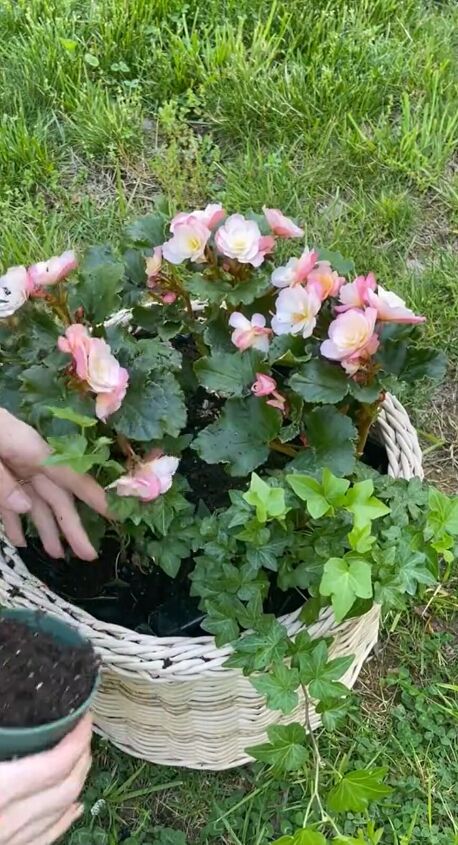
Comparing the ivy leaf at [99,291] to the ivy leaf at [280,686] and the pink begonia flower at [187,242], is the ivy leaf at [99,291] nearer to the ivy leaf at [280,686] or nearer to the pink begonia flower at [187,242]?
the pink begonia flower at [187,242]

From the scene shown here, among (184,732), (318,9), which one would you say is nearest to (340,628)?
(184,732)

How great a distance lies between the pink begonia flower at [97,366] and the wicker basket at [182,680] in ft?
1.01

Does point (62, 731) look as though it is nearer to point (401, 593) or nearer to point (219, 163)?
point (401, 593)

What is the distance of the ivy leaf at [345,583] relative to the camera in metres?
1.06

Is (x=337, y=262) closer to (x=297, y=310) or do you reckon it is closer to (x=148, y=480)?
(x=297, y=310)

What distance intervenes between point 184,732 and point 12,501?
1.49 feet

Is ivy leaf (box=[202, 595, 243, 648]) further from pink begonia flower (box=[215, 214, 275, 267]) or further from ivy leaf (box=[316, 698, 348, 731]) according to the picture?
pink begonia flower (box=[215, 214, 275, 267])

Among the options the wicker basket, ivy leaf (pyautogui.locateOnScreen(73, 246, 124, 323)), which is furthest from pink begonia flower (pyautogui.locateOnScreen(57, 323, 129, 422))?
the wicker basket

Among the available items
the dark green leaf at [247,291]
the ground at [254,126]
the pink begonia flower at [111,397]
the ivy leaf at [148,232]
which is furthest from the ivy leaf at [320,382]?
the ground at [254,126]

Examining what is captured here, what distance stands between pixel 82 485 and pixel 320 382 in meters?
0.35

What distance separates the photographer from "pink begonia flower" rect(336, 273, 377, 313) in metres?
1.23

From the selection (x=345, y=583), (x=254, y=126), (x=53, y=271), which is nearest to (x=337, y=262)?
(x=53, y=271)

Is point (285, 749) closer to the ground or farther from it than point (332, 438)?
closer to the ground

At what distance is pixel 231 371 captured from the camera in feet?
4.20
